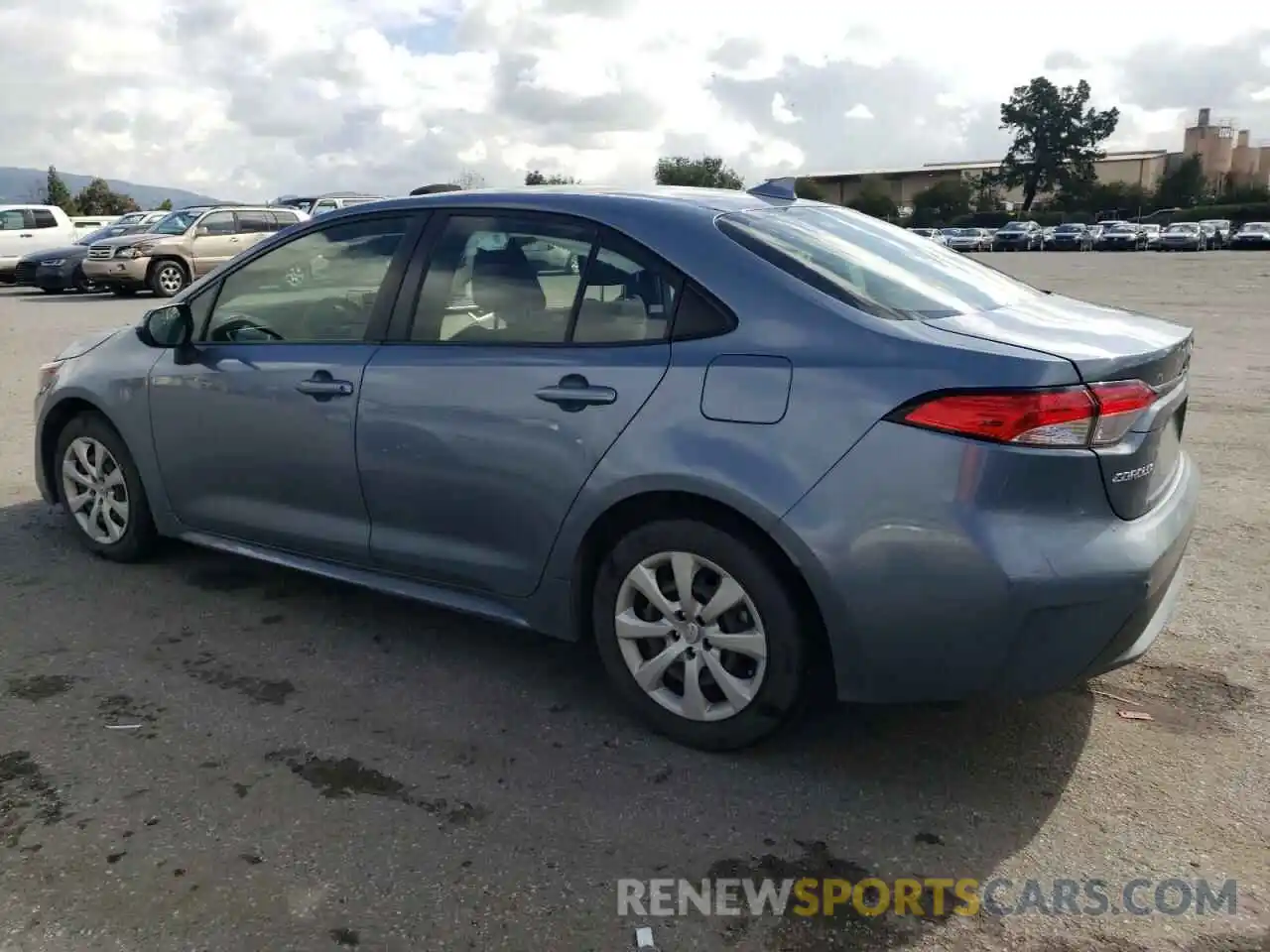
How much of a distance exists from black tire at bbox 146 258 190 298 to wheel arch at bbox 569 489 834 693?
60.9ft

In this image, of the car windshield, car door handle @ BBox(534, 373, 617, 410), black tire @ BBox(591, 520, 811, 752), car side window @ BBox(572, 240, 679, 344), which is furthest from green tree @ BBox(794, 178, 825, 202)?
the car windshield

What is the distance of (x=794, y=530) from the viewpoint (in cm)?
302

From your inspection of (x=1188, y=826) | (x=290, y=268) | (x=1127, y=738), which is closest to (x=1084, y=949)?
(x=1188, y=826)

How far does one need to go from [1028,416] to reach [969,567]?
42cm

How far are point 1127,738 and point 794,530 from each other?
135cm

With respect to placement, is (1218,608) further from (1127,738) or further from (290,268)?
(290,268)

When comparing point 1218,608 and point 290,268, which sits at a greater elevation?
point 290,268

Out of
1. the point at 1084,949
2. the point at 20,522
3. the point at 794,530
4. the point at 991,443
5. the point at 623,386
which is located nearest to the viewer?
the point at 1084,949

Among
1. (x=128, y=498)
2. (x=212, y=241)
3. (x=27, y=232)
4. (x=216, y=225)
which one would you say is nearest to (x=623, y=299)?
(x=128, y=498)

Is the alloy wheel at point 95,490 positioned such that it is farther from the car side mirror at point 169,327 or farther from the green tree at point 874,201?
the green tree at point 874,201

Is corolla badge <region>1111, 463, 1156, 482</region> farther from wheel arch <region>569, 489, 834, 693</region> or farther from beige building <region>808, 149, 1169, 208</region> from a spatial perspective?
beige building <region>808, 149, 1169, 208</region>

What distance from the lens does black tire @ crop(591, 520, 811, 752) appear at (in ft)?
10.2

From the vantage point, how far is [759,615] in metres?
3.15

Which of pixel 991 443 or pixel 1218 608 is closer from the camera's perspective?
pixel 991 443
